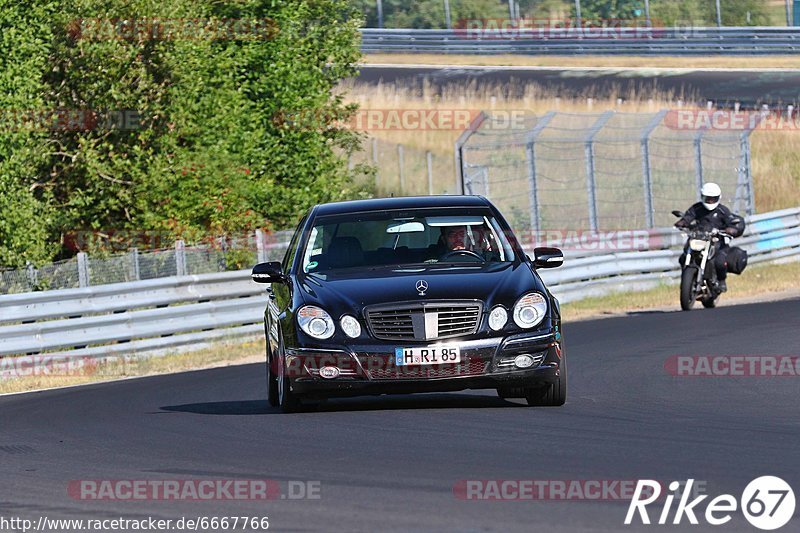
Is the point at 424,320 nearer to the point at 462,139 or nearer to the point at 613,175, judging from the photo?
the point at 462,139

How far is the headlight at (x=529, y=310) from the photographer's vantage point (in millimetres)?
10852

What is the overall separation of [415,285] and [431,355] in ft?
1.81

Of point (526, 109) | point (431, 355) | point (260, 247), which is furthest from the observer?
point (526, 109)

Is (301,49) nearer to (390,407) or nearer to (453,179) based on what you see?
(453,179)

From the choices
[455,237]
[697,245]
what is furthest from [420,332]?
[697,245]

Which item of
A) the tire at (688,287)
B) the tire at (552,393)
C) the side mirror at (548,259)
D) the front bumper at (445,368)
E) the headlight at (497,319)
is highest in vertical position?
the side mirror at (548,259)

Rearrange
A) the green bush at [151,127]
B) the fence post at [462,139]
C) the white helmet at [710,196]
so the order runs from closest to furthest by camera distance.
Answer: the white helmet at [710,196] → the green bush at [151,127] → the fence post at [462,139]

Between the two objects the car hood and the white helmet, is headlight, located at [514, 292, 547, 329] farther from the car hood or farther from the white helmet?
the white helmet

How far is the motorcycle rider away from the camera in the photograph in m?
21.6

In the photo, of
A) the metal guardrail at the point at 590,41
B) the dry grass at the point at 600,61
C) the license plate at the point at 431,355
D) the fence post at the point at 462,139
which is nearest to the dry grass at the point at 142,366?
the fence post at the point at 462,139

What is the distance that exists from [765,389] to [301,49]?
17.1 meters

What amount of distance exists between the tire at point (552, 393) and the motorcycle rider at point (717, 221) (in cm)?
1066

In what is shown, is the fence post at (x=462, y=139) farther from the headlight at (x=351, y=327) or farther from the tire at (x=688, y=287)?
the headlight at (x=351, y=327)

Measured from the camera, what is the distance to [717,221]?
71.3 ft
